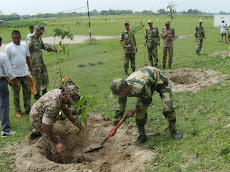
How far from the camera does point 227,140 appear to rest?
396cm

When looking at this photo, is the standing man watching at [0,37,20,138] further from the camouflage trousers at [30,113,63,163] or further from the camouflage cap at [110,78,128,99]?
the camouflage cap at [110,78,128,99]

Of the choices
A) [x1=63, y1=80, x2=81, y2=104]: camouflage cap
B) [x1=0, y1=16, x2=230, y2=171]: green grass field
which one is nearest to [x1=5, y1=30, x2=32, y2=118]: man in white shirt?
[x1=0, y1=16, x2=230, y2=171]: green grass field

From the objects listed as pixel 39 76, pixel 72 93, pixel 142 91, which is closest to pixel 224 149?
pixel 142 91

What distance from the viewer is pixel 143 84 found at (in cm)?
432

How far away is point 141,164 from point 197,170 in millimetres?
896

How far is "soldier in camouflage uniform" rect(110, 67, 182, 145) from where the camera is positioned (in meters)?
4.12

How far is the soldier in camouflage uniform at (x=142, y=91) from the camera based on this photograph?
4125 mm

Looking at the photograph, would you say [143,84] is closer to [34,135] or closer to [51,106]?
[51,106]

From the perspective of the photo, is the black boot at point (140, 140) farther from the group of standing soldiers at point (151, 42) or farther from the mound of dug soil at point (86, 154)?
the group of standing soldiers at point (151, 42)

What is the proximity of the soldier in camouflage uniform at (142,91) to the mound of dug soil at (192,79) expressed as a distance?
3.54 m

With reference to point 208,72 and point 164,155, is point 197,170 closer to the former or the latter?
point 164,155

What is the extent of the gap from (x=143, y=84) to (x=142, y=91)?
12 cm

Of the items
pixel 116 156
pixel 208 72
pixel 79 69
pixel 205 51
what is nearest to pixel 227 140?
pixel 116 156

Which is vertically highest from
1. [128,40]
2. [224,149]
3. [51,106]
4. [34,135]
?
[128,40]
